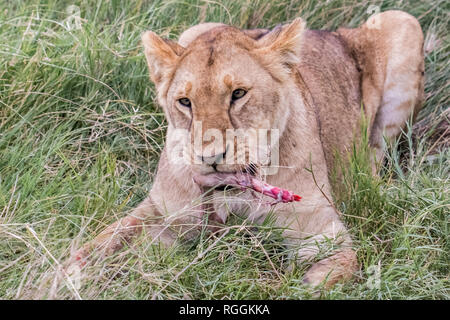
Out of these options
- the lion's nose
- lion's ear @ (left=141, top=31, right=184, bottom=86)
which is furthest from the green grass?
lion's ear @ (left=141, top=31, right=184, bottom=86)

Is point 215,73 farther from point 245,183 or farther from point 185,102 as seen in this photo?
point 245,183

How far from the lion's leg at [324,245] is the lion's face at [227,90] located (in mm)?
356

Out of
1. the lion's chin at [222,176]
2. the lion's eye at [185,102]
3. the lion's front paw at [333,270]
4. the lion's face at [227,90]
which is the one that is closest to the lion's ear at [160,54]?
the lion's face at [227,90]

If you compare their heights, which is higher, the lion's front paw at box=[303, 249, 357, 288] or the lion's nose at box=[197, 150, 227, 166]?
the lion's nose at box=[197, 150, 227, 166]

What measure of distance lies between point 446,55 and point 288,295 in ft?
8.80

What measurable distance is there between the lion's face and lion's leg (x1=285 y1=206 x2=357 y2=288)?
1.17 feet

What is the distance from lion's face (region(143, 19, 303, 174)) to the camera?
10.8ft

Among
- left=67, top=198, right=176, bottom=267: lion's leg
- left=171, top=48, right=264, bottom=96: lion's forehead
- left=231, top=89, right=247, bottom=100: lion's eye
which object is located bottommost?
left=67, top=198, right=176, bottom=267: lion's leg


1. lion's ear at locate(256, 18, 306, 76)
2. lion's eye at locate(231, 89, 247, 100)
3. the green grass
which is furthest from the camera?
lion's ear at locate(256, 18, 306, 76)

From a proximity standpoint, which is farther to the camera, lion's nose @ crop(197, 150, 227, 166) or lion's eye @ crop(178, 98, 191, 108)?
lion's eye @ crop(178, 98, 191, 108)

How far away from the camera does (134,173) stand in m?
4.35

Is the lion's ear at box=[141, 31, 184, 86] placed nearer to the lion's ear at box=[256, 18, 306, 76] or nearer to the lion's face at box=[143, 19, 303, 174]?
the lion's face at box=[143, 19, 303, 174]

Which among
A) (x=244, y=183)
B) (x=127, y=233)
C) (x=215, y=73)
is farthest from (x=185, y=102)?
(x=127, y=233)
